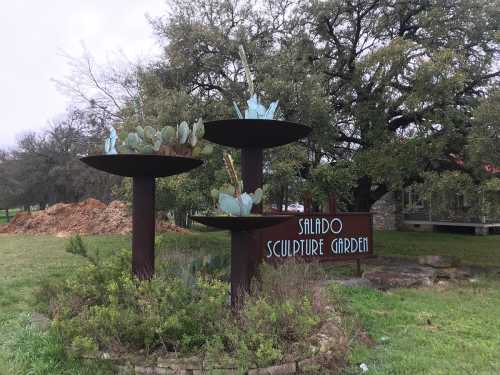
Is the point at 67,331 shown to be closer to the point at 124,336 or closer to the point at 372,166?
the point at 124,336

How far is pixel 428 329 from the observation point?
489cm

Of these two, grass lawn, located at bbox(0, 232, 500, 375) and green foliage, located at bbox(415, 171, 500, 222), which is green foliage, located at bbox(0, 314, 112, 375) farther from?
green foliage, located at bbox(415, 171, 500, 222)

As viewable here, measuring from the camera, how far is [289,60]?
30.3ft

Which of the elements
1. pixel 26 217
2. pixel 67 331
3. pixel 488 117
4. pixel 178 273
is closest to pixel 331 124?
pixel 488 117

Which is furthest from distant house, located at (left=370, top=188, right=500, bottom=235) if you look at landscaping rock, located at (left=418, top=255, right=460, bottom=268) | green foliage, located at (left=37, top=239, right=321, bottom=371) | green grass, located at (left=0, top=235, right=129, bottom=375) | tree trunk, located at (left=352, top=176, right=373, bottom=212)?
green foliage, located at (left=37, top=239, right=321, bottom=371)

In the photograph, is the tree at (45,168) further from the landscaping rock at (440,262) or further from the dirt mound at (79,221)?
the landscaping rock at (440,262)

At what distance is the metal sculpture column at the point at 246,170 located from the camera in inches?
163

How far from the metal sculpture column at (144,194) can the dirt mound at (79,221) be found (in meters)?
10.5

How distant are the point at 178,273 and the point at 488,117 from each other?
5.54 meters

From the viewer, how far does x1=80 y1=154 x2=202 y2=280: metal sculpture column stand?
446 centimetres

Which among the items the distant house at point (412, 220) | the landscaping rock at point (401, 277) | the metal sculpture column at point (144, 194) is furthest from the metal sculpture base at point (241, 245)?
the distant house at point (412, 220)

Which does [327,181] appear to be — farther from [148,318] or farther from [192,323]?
[148,318]

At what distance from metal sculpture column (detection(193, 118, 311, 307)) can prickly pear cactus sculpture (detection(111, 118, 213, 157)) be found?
19 cm

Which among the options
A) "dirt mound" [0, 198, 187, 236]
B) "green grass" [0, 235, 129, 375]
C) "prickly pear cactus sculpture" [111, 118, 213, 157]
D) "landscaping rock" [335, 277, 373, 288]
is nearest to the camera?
"green grass" [0, 235, 129, 375]
